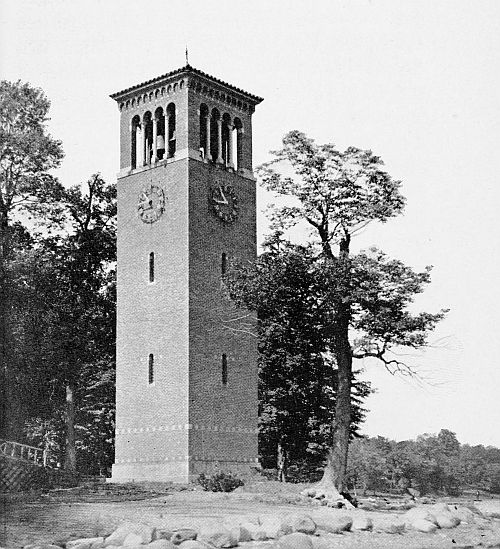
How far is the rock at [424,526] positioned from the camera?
23734mm

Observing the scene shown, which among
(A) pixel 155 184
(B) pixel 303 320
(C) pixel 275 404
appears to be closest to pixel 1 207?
(A) pixel 155 184

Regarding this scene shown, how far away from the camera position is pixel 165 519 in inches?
947

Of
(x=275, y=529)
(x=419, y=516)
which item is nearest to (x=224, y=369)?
(x=419, y=516)

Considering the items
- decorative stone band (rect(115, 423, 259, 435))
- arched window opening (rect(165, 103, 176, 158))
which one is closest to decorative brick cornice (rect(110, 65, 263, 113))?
arched window opening (rect(165, 103, 176, 158))

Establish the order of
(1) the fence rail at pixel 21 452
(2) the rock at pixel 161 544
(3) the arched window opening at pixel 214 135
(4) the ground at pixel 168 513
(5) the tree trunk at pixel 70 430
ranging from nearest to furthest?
1. (2) the rock at pixel 161 544
2. (4) the ground at pixel 168 513
3. (1) the fence rail at pixel 21 452
4. (3) the arched window opening at pixel 214 135
5. (5) the tree trunk at pixel 70 430

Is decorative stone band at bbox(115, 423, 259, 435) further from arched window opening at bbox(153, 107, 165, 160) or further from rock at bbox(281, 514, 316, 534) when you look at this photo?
rock at bbox(281, 514, 316, 534)

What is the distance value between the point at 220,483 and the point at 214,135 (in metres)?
16.2

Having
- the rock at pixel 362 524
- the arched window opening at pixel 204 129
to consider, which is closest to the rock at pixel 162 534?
the rock at pixel 362 524

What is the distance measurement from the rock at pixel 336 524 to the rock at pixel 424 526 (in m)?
2.00

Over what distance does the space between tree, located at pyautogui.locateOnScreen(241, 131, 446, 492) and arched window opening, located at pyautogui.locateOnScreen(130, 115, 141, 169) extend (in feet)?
32.3

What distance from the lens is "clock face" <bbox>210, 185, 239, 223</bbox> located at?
1634 inches

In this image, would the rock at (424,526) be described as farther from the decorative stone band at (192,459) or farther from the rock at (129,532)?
the decorative stone band at (192,459)

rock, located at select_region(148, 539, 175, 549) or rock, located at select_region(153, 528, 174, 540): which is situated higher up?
rock, located at select_region(153, 528, 174, 540)

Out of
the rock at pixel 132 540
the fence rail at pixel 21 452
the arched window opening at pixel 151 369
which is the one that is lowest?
the rock at pixel 132 540
